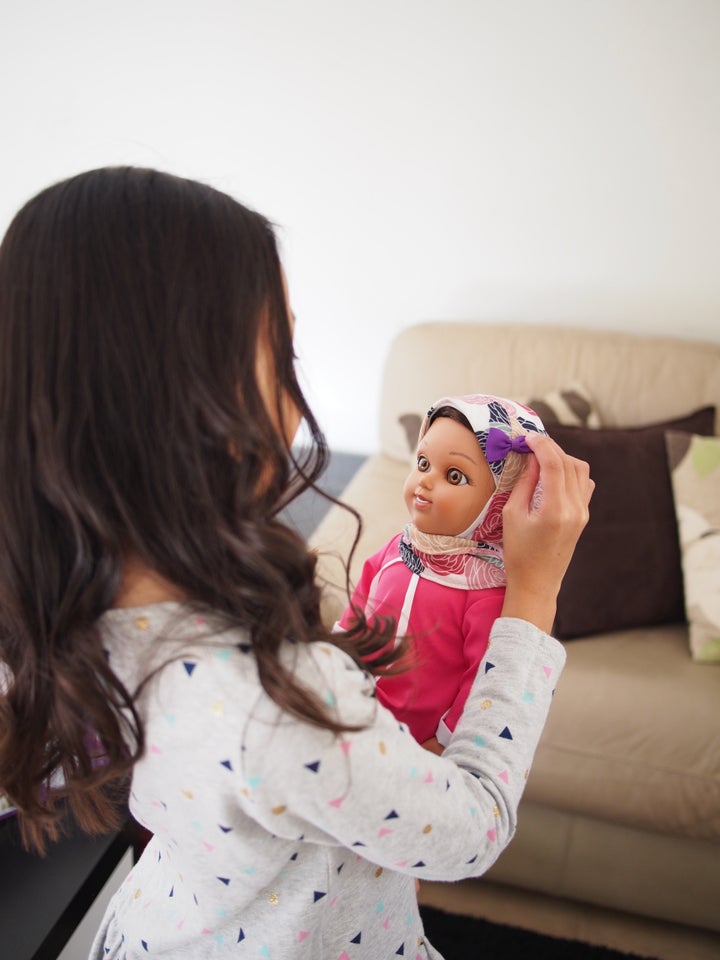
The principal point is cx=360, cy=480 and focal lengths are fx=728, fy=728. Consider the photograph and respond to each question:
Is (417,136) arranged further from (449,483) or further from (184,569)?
(184,569)

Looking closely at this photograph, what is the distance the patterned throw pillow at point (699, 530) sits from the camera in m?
1.53

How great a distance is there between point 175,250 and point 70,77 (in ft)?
7.16

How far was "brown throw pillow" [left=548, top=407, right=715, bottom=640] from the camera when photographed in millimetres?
1577

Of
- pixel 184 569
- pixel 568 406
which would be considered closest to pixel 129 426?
pixel 184 569

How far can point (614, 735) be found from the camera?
1439mm

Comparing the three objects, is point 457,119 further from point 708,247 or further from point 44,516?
point 44,516

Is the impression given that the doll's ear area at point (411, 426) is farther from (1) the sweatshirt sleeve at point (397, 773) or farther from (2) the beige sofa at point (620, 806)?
(1) the sweatshirt sleeve at point (397, 773)

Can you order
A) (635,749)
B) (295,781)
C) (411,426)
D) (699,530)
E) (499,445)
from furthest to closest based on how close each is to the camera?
1. (411,426)
2. (699,530)
3. (635,749)
4. (499,445)
5. (295,781)

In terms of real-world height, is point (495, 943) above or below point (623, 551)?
below

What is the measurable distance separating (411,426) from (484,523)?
123 centimetres

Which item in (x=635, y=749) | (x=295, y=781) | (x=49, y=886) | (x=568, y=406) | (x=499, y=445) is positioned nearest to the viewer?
(x=295, y=781)

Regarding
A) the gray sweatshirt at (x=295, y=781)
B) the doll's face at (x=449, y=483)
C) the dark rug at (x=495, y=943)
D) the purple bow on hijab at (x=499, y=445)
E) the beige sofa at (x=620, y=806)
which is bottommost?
the dark rug at (x=495, y=943)

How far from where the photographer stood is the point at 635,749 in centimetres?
143

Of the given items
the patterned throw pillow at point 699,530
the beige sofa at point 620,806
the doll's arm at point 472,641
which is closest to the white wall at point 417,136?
the patterned throw pillow at point 699,530
